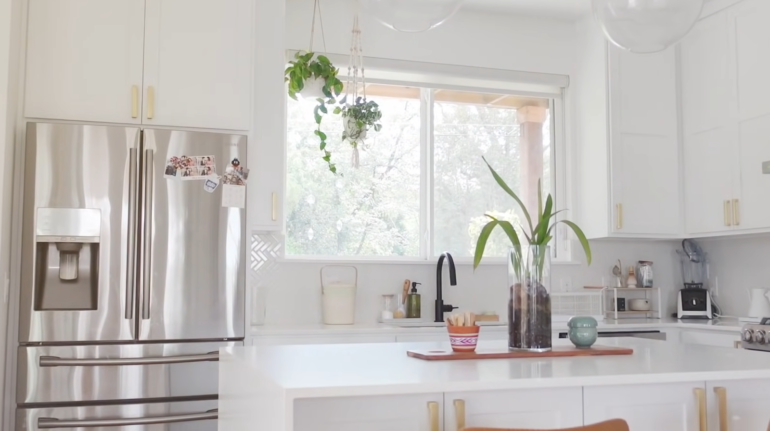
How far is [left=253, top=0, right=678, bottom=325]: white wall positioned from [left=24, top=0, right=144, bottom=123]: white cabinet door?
114 centimetres

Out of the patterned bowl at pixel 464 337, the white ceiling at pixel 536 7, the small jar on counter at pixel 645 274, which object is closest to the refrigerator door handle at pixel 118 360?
the patterned bowl at pixel 464 337

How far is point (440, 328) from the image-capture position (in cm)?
385

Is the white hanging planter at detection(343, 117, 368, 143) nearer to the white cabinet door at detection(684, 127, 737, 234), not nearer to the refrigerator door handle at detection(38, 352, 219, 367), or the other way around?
the refrigerator door handle at detection(38, 352, 219, 367)

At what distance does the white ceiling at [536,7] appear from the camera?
445 centimetres

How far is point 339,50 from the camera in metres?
4.30

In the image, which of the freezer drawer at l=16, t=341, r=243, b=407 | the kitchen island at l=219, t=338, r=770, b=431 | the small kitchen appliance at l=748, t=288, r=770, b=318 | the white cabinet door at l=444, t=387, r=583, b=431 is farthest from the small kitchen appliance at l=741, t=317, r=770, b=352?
the freezer drawer at l=16, t=341, r=243, b=407

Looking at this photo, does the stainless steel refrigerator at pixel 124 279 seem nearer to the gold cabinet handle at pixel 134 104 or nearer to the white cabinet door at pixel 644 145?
the gold cabinet handle at pixel 134 104

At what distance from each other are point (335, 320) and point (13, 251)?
1.63m

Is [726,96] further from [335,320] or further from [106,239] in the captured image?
[106,239]

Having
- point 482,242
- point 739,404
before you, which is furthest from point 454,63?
point 739,404

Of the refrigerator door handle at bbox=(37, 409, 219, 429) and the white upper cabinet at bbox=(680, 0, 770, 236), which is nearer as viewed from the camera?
the refrigerator door handle at bbox=(37, 409, 219, 429)

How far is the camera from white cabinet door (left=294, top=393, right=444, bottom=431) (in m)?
1.47

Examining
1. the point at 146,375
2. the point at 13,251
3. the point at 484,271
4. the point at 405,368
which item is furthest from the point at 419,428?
the point at 484,271

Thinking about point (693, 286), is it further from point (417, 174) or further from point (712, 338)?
point (417, 174)
